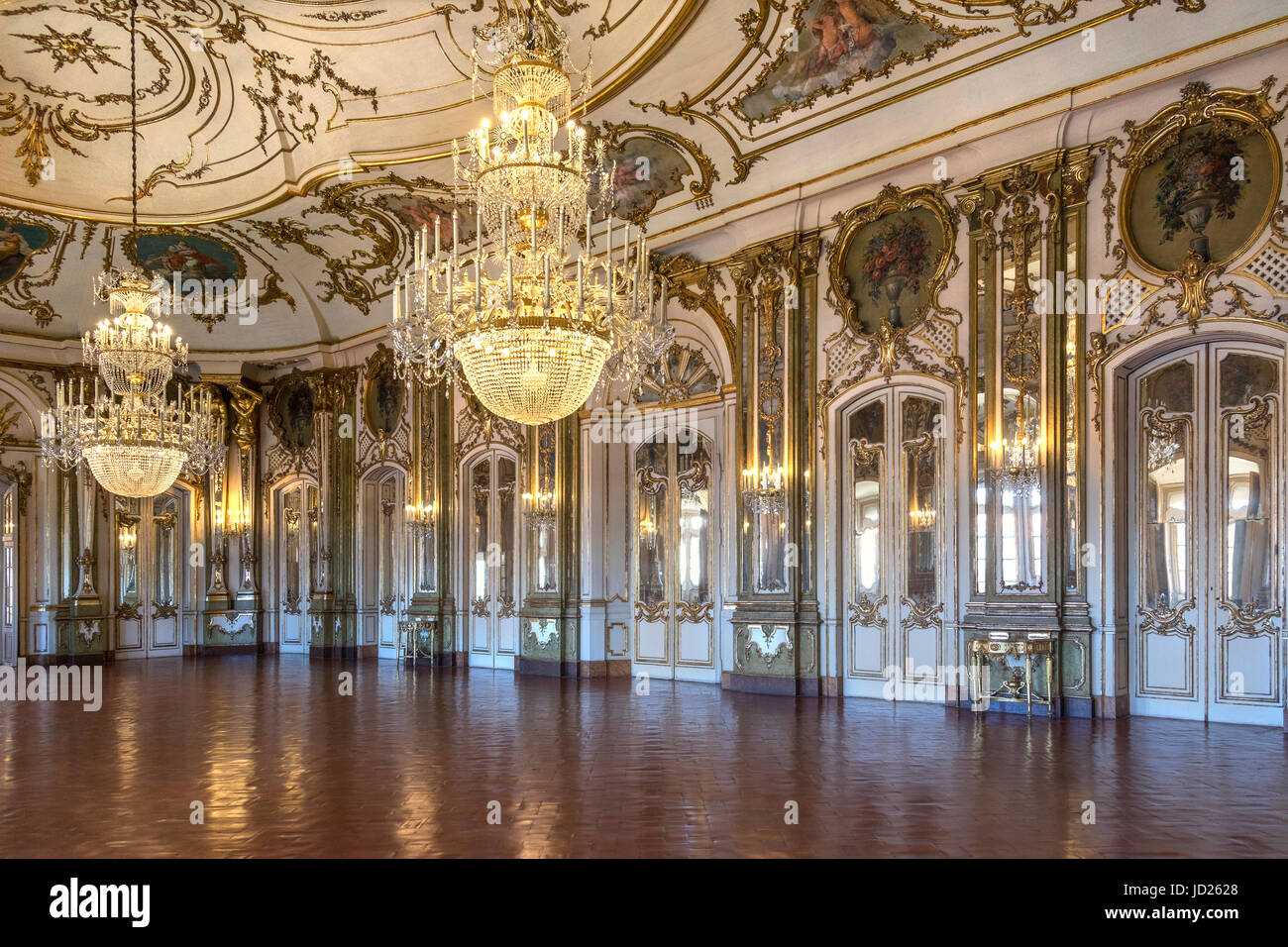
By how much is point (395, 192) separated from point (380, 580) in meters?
6.54

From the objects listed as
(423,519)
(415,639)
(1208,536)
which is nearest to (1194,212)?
(1208,536)

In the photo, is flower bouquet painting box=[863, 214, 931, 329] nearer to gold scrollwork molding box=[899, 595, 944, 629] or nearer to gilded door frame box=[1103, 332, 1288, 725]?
gilded door frame box=[1103, 332, 1288, 725]

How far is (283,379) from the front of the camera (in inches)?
716

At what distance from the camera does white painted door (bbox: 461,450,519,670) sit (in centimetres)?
1447

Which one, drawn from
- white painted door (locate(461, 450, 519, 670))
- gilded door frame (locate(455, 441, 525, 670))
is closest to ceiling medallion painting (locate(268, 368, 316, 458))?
gilded door frame (locate(455, 441, 525, 670))

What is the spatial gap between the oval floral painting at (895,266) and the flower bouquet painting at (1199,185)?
208 cm

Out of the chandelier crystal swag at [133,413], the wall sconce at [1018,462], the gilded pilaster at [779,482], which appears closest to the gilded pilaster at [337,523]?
the chandelier crystal swag at [133,413]

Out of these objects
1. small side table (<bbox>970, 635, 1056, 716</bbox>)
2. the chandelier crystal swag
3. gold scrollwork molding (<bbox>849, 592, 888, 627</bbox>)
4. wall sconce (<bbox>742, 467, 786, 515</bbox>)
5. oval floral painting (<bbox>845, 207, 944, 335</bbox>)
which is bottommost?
small side table (<bbox>970, 635, 1056, 716</bbox>)

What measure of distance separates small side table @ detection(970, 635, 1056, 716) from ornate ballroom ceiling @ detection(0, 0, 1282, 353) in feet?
15.7

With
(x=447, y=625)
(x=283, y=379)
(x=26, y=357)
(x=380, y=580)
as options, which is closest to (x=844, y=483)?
(x=447, y=625)

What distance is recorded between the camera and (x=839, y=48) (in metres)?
9.76

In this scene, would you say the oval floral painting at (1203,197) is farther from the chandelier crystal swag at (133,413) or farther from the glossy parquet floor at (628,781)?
the chandelier crystal swag at (133,413)

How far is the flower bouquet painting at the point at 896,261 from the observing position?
10.3 m

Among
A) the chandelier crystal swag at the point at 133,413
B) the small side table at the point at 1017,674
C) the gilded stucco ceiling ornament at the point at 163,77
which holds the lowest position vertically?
the small side table at the point at 1017,674
